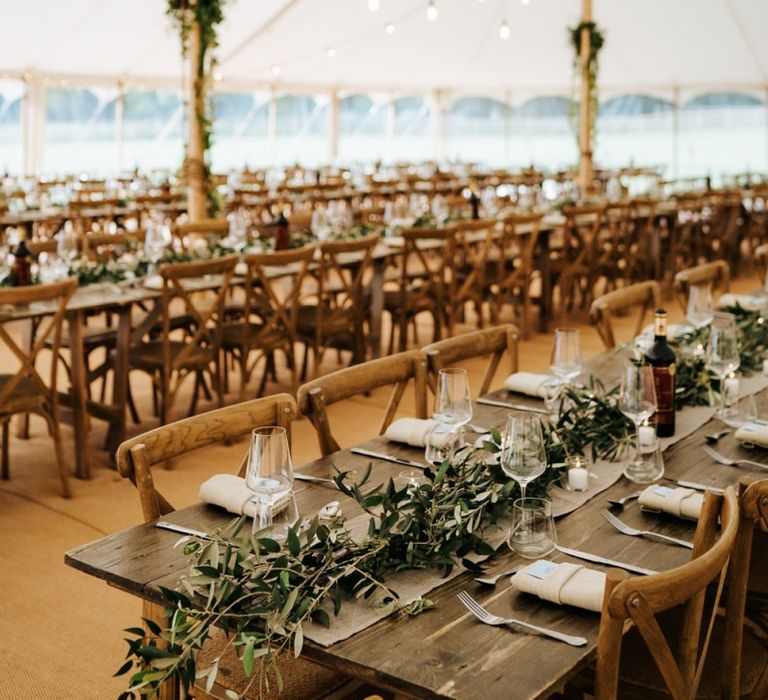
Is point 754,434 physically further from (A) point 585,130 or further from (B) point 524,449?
(A) point 585,130

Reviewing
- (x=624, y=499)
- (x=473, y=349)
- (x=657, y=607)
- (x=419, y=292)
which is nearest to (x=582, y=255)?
(x=419, y=292)

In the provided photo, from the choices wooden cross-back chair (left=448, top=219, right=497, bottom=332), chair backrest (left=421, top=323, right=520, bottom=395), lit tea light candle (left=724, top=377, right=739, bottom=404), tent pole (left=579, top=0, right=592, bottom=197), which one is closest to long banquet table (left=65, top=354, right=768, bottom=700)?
lit tea light candle (left=724, top=377, right=739, bottom=404)

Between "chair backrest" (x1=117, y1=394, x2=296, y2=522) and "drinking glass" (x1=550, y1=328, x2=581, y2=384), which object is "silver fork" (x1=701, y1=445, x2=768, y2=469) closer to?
"drinking glass" (x1=550, y1=328, x2=581, y2=384)

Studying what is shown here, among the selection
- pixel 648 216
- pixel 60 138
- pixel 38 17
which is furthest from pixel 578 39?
pixel 60 138

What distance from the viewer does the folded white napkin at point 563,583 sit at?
190 centimetres

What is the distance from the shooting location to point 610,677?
170 centimetres

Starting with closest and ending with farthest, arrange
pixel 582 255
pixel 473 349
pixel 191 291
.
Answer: pixel 473 349 → pixel 191 291 → pixel 582 255

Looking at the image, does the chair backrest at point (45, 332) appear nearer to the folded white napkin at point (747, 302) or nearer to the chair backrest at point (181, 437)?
the chair backrest at point (181, 437)

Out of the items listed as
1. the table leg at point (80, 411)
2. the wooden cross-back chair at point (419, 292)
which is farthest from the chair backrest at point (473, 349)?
the wooden cross-back chair at point (419, 292)

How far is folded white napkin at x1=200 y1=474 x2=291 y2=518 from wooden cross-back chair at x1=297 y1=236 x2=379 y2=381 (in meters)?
3.65

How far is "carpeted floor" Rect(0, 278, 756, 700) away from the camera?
3291mm

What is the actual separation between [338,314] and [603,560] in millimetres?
4536

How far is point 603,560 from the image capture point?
2115 millimetres

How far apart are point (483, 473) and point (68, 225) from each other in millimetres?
10091
